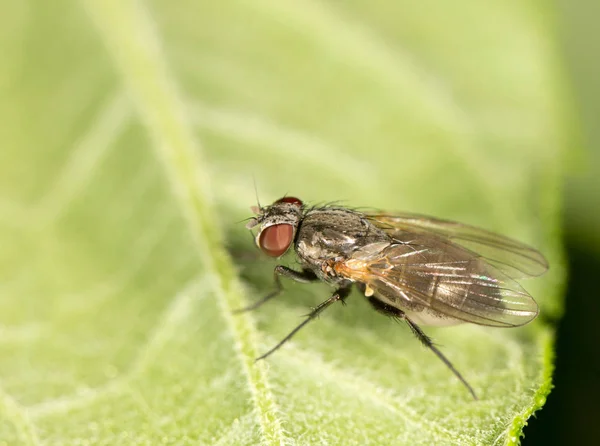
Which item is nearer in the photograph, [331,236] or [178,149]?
[331,236]

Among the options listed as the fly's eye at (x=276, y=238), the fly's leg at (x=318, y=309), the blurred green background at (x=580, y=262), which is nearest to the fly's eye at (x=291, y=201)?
the fly's eye at (x=276, y=238)

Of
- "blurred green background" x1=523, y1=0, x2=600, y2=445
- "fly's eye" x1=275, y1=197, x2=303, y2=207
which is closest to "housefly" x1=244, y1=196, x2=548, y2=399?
"fly's eye" x1=275, y1=197, x2=303, y2=207

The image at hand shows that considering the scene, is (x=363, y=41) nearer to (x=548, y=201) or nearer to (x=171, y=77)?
(x=171, y=77)

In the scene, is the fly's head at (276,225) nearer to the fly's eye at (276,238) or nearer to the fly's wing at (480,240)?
the fly's eye at (276,238)

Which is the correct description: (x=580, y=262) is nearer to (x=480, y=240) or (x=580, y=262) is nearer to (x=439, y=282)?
(x=480, y=240)

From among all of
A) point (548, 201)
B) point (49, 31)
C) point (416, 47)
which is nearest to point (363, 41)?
point (416, 47)

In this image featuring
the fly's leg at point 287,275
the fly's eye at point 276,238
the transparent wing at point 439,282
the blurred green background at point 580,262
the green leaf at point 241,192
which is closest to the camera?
the green leaf at point 241,192

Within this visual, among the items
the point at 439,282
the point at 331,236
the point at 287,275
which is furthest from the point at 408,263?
the point at 287,275

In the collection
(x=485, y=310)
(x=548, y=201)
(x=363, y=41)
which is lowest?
(x=485, y=310)
